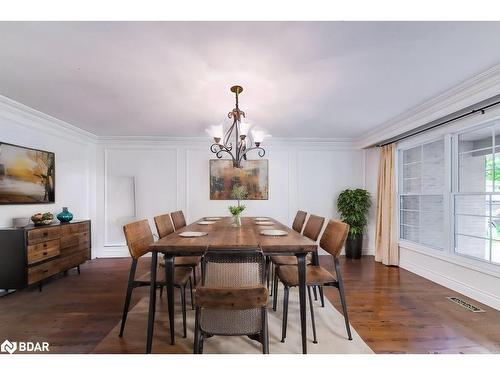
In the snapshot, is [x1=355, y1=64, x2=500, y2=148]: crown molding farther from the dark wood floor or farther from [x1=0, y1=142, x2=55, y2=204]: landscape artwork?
[x1=0, y1=142, x2=55, y2=204]: landscape artwork

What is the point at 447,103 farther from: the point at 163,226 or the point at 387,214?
the point at 163,226

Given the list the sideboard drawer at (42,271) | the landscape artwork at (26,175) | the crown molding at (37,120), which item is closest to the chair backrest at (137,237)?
the sideboard drawer at (42,271)

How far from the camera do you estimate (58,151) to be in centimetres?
399

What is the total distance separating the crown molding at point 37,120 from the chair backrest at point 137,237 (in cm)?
232

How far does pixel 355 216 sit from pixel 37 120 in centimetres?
524

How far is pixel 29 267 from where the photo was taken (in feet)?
9.46

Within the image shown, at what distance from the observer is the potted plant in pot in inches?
184

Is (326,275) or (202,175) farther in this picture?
(202,175)

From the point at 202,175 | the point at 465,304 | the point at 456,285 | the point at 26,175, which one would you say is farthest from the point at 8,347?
the point at 456,285

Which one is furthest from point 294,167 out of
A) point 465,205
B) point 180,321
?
point 180,321

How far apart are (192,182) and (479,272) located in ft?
14.4

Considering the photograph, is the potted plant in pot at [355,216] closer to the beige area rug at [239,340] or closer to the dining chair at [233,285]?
the beige area rug at [239,340]
